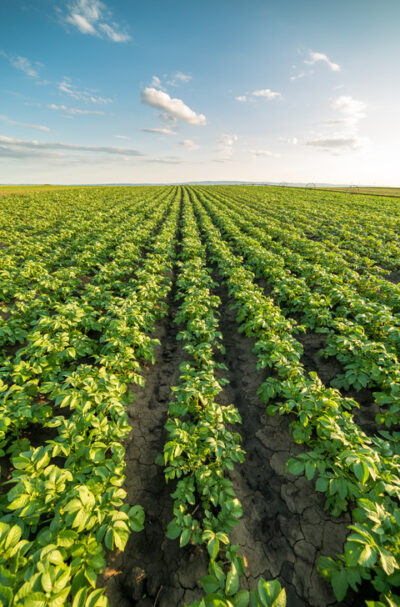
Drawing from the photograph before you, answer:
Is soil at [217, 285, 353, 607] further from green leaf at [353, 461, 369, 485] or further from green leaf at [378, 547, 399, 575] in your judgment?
green leaf at [353, 461, 369, 485]

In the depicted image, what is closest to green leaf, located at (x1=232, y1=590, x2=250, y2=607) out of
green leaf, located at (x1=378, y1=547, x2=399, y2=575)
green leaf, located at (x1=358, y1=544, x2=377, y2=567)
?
green leaf, located at (x1=358, y1=544, x2=377, y2=567)

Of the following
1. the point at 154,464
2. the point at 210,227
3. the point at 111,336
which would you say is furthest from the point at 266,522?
the point at 210,227

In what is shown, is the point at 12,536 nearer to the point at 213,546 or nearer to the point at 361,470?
the point at 213,546

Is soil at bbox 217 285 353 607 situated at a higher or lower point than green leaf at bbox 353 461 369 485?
lower

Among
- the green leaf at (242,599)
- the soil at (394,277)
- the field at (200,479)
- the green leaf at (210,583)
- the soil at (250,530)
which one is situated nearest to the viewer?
the green leaf at (242,599)

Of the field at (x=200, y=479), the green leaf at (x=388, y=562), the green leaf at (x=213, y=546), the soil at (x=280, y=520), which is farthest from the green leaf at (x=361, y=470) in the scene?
the green leaf at (x=213, y=546)

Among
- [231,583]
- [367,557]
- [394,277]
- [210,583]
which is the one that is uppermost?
[394,277]

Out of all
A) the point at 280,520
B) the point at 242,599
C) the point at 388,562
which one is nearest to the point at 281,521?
the point at 280,520

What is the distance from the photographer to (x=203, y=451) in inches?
119

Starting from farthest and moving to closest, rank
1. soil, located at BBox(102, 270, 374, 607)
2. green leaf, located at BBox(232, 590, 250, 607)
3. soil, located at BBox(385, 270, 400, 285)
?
soil, located at BBox(385, 270, 400, 285) < soil, located at BBox(102, 270, 374, 607) < green leaf, located at BBox(232, 590, 250, 607)

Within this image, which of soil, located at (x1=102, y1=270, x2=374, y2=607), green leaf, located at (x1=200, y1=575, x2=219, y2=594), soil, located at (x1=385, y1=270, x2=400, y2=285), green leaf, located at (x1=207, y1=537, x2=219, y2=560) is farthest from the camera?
soil, located at (x1=385, y1=270, x2=400, y2=285)

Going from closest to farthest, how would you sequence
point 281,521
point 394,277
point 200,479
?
point 200,479 < point 281,521 < point 394,277

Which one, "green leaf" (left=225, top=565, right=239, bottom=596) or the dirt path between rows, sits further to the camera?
the dirt path between rows

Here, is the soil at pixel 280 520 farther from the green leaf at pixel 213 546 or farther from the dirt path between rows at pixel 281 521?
the green leaf at pixel 213 546
